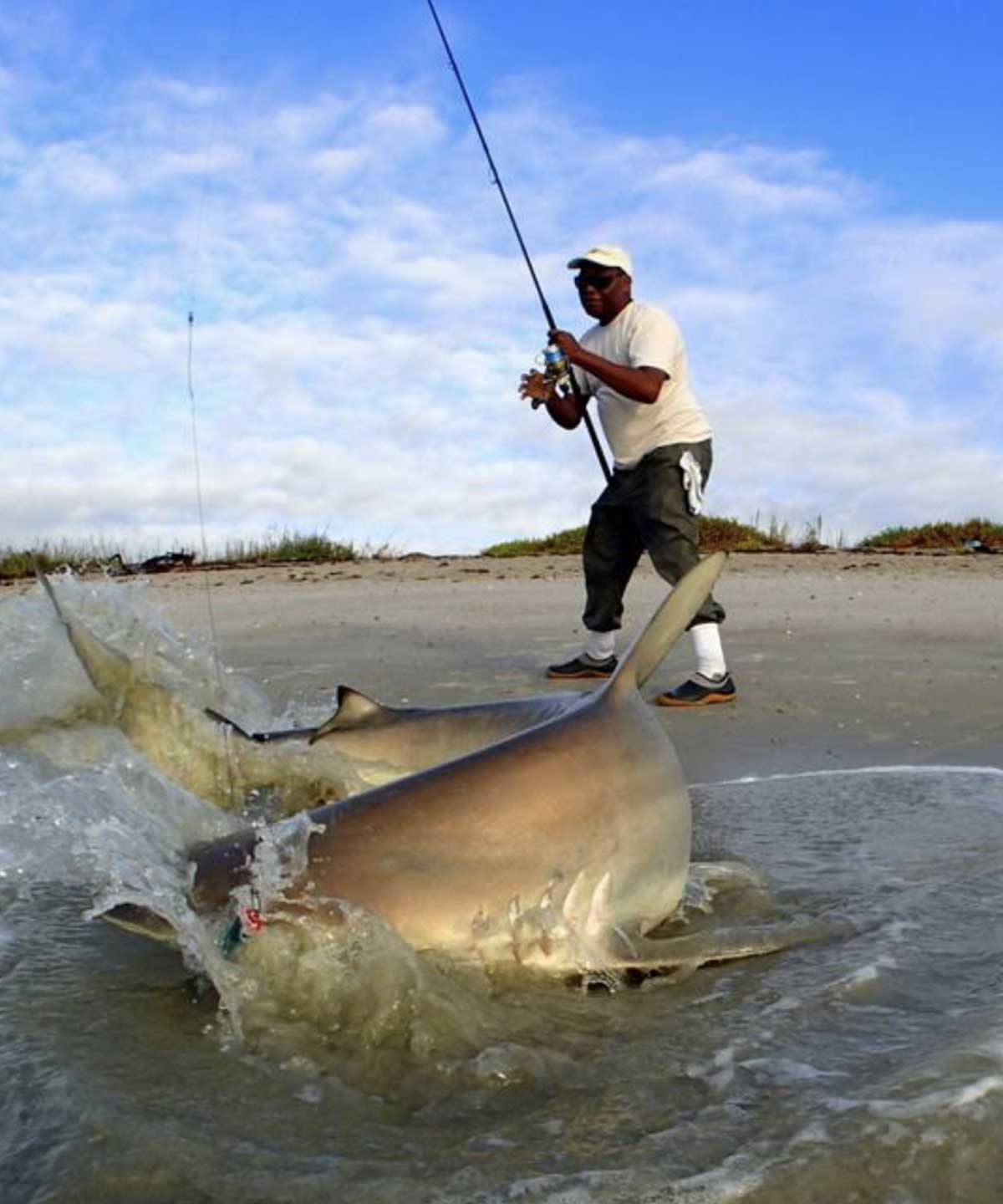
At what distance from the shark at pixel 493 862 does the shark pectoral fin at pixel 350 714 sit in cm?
123

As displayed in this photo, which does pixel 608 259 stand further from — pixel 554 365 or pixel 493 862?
pixel 493 862

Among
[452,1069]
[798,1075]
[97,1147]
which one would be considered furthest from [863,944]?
[97,1147]

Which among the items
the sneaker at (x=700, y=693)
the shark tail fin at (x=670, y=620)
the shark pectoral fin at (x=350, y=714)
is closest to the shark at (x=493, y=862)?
the shark tail fin at (x=670, y=620)

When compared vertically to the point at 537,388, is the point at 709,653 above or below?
below

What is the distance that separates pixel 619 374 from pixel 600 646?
1.45 meters

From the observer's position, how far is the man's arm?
660cm

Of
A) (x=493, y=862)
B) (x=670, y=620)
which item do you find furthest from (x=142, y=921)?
(x=670, y=620)

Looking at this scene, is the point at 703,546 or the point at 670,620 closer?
the point at 670,620

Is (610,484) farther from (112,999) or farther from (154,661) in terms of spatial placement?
(112,999)

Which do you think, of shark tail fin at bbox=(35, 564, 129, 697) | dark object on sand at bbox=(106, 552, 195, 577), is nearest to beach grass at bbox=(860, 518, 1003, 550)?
dark object on sand at bbox=(106, 552, 195, 577)

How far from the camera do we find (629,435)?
705cm

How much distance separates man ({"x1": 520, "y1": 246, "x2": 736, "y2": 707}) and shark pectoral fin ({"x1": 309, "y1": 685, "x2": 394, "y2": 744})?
2.75 meters

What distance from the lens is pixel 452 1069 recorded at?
2.18 metres

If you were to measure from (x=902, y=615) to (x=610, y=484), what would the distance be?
10.5 ft
